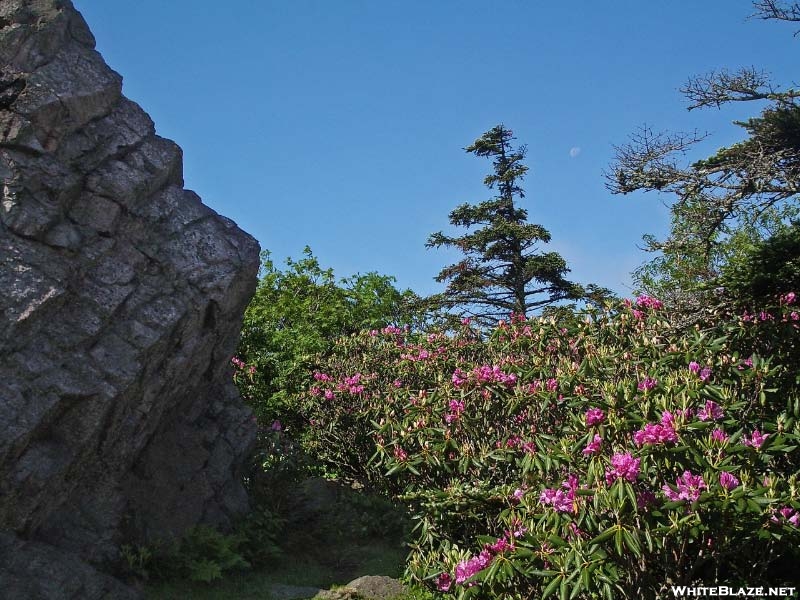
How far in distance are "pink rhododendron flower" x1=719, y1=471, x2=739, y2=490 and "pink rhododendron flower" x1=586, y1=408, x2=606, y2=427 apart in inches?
51.3

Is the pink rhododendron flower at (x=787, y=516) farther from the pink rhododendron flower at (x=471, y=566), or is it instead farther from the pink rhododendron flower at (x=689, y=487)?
the pink rhododendron flower at (x=471, y=566)

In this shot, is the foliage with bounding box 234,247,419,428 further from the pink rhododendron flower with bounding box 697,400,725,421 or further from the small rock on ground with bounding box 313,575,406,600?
the pink rhododendron flower with bounding box 697,400,725,421

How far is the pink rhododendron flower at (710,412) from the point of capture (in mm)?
6605

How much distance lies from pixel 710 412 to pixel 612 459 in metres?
1.07

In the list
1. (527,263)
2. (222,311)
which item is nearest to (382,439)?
(222,311)

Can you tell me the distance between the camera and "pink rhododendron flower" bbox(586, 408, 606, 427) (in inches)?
275

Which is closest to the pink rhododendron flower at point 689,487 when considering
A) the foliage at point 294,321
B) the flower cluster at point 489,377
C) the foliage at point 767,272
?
the foliage at point 767,272

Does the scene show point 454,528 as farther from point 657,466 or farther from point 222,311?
point 222,311

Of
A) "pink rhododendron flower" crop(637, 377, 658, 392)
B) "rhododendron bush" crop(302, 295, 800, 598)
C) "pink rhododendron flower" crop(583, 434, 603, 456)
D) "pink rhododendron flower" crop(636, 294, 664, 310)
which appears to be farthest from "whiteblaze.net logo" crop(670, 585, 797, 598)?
"pink rhododendron flower" crop(636, 294, 664, 310)

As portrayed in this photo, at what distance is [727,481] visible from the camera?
5852 mm

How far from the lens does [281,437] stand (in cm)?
1218

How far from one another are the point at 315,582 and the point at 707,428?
5048mm

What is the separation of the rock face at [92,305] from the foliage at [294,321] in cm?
419

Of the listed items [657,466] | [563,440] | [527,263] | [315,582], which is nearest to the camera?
[657,466]
